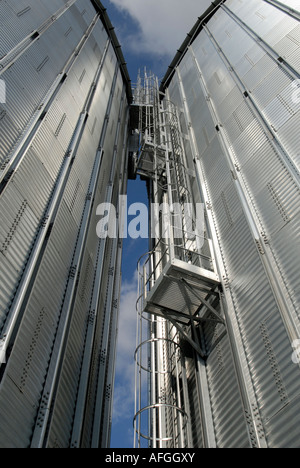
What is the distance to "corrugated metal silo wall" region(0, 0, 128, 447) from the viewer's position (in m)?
8.42

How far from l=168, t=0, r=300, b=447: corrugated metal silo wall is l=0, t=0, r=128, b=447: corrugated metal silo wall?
371cm

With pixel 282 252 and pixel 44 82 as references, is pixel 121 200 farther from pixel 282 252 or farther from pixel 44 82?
pixel 282 252

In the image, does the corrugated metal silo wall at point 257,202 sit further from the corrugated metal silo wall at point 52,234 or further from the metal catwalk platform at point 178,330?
the corrugated metal silo wall at point 52,234

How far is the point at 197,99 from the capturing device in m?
19.8

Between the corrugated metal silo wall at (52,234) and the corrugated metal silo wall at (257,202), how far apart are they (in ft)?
12.2

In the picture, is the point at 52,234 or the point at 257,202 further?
the point at 257,202

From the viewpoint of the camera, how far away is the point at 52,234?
36.1ft

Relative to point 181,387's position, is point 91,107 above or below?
above

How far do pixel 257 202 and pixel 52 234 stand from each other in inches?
236

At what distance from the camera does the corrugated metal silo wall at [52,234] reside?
8422 mm

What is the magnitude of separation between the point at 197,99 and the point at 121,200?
644 cm
